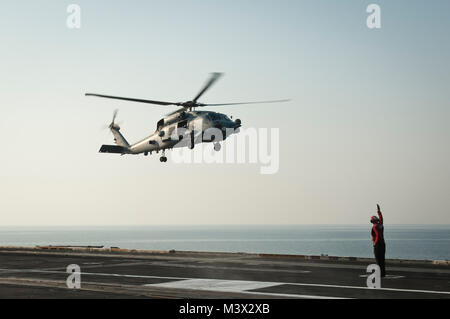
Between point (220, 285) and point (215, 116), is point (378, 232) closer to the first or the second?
point (220, 285)

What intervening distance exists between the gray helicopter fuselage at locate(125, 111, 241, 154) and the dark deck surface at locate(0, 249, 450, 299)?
10721mm

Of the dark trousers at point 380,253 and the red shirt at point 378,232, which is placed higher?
the red shirt at point 378,232

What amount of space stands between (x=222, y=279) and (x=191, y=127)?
1810cm

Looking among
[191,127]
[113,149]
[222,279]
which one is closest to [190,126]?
[191,127]

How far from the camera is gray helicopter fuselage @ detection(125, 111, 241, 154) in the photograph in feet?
114

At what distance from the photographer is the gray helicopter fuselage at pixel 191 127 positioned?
114 feet

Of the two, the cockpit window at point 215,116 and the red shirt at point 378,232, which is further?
the cockpit window at point 215,116

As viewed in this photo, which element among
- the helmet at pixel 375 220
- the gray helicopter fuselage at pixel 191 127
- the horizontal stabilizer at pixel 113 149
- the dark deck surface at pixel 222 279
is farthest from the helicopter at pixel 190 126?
the helmet at pixel 375 220

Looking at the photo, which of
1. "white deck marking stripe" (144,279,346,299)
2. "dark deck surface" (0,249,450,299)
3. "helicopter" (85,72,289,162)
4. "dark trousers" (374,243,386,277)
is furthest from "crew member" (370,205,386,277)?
"helicopter" (85,72,289,162)

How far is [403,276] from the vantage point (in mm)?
18797

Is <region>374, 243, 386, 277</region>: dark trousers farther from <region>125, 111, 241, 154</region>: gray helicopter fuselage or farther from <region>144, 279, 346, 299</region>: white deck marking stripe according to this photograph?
<region>125, 111, 241, 154</region>: gray helicopter fuselage

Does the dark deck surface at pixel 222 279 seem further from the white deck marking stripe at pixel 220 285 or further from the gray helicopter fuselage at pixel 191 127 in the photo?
the gray helicopter fuselage at pixel 191 127

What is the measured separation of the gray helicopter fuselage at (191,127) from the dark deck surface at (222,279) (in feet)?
35.2
